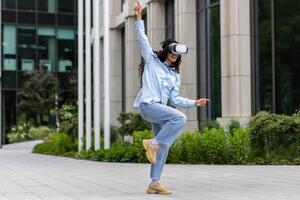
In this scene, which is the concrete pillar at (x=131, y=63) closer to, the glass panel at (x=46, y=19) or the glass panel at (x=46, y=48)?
the glass panel at (x=46, y=48)

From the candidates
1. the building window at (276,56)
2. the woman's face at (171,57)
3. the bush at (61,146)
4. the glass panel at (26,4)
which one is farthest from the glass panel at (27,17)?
the woman's face at (171,57)

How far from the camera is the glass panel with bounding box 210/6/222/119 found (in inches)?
866

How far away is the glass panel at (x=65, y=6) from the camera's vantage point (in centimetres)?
4828

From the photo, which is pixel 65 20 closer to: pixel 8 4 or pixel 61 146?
pixel 8 4

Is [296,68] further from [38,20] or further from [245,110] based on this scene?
[38,20]

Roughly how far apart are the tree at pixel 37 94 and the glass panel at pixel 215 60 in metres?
23.1

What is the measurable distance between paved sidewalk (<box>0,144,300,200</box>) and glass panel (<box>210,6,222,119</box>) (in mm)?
8779

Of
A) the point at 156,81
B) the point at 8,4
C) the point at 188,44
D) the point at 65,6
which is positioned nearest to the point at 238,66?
the point at 188,44

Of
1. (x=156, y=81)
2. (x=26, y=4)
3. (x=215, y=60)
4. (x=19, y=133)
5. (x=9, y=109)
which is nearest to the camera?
(x=156, y=81)

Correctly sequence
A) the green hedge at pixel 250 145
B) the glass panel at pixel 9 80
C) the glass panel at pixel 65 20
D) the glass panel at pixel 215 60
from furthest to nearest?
the glass panel at pixel 65 20
the glass panel at pixel 9 80
the glass panel at pixel 215 60
the green hedge at pixel 250 145

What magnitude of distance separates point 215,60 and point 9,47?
89.8ft

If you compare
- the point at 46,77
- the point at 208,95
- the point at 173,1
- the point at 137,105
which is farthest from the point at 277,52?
the point at 46,77

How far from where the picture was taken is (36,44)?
4725cm

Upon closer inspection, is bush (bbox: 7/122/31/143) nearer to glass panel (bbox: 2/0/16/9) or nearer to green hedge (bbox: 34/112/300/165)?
glass panel (bbox: 2/0/16/9)
